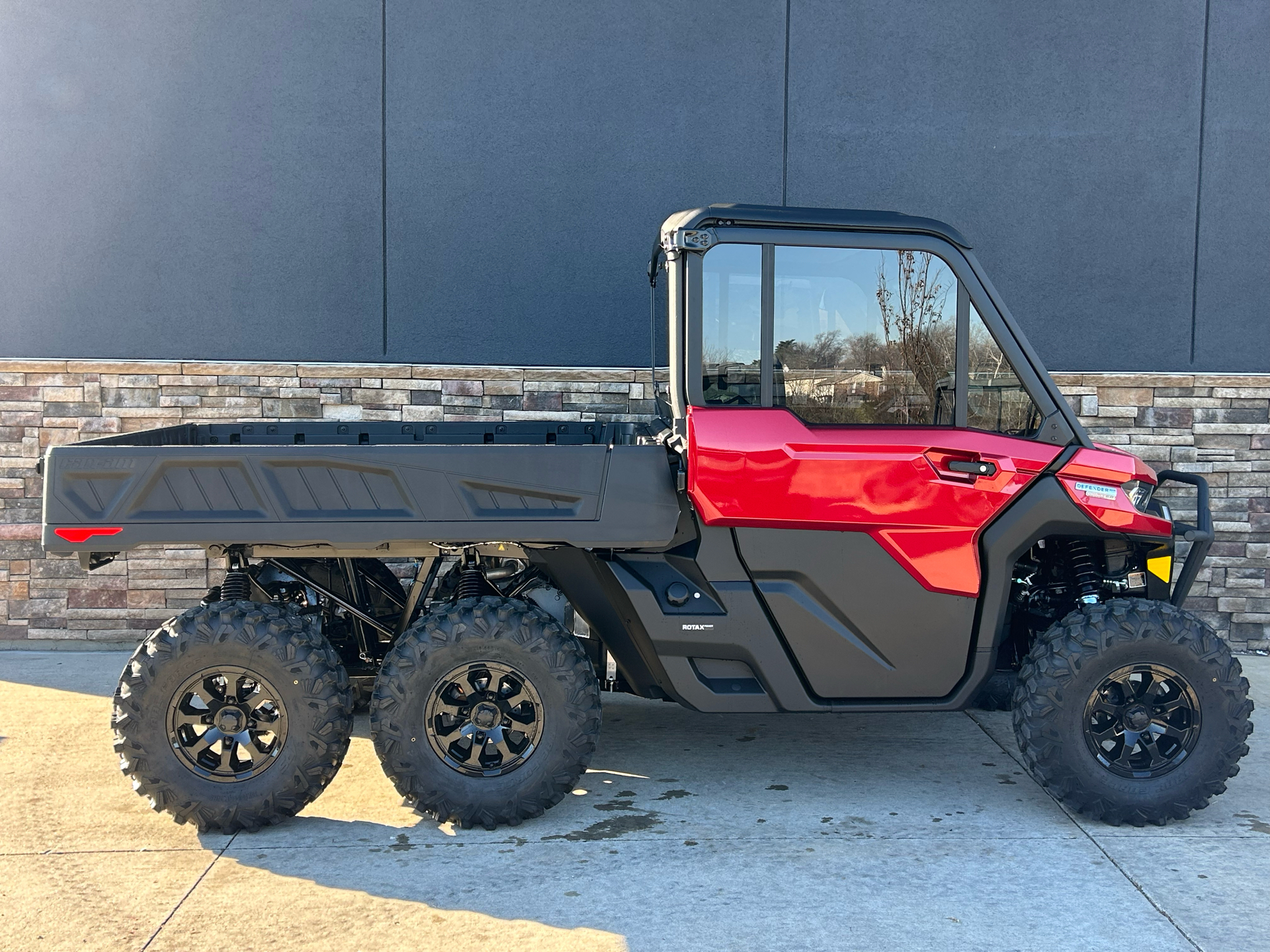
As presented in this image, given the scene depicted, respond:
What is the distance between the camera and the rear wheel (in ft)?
13.4

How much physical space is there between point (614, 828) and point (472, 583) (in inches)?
44.2

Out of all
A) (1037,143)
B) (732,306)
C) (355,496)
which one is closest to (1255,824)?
(732,306)

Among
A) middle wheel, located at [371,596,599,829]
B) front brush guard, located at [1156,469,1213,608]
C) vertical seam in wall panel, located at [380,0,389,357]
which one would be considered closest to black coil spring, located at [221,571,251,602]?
middle wheel, located at [371,596,599,829]

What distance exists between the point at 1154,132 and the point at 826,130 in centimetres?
213

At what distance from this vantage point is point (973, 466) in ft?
13.8

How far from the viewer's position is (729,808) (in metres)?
4.43

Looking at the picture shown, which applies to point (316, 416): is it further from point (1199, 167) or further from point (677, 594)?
point (1199, 167)

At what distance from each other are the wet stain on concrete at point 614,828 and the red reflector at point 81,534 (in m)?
1.97

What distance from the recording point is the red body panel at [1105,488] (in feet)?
13.9

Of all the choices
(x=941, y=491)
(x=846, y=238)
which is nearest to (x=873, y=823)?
(x=941, y=491)

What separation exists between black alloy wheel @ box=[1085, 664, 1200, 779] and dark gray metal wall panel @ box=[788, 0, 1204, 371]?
3255 mm

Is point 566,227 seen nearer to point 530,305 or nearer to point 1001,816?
point 530,305

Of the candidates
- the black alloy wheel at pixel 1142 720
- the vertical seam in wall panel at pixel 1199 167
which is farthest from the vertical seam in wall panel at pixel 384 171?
the vertical seam in wall panel at pixel 1199 167

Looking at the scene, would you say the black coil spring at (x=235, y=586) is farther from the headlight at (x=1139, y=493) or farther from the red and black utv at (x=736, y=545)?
the headlight at (x=1139, y=493)
